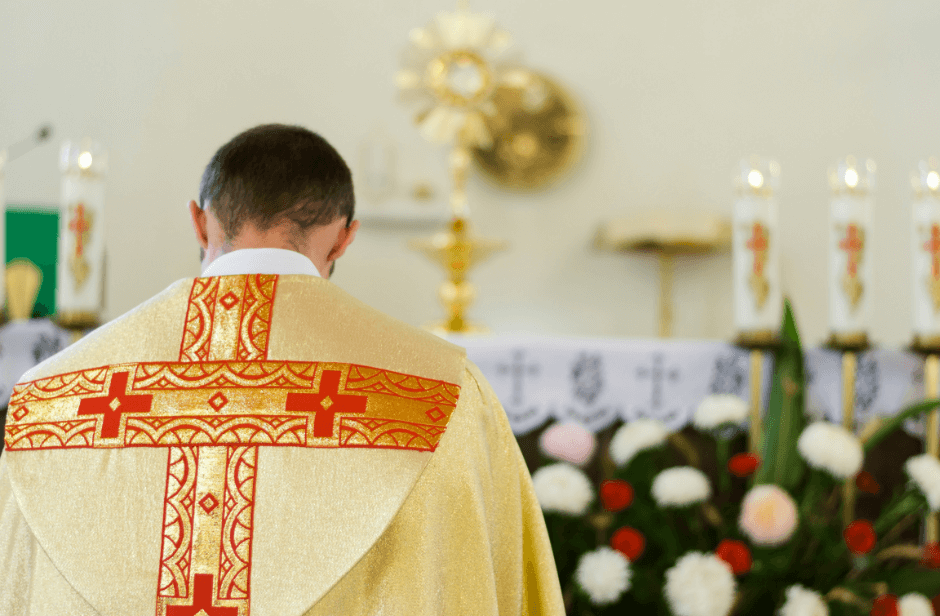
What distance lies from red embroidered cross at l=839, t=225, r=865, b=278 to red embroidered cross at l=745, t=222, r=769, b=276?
0.16 meters

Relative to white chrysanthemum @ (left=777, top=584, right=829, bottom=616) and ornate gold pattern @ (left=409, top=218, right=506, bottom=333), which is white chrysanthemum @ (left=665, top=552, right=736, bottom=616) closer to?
white chrysanthemum @ (left=777, top=584, right=829, bottom=616)

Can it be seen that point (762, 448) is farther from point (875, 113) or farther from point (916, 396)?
point (875, 113)

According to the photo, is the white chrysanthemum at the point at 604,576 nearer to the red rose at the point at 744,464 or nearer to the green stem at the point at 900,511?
the red rose at the point at 744,464

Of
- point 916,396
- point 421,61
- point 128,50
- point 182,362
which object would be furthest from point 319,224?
point 128,50

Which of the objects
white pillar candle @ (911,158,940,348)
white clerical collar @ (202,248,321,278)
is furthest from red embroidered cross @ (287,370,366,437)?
white pillar candle @ (911,158,940,348)

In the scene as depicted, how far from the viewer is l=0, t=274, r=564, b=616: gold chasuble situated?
880 millimetres

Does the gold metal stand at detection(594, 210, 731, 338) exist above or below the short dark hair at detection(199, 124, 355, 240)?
above

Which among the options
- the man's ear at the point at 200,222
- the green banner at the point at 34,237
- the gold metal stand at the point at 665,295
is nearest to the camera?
the man's ear at the point at 200,222

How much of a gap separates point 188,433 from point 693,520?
1015mm

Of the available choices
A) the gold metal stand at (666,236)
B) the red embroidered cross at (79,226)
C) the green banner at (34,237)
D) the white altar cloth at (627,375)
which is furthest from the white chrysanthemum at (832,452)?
the green banner at (34,237)

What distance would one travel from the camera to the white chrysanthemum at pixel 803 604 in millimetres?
1369

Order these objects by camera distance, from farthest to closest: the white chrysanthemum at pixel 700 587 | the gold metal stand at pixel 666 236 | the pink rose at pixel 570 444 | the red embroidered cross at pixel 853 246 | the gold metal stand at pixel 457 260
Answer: the gold metal stand at pixel 666 236 → the gold metal stand at pixel 457 260 → the red embroidered cross at pixel 853 246 → the pink rose at pixel 570 444 → the white chrysanthemum at pixel 700 587

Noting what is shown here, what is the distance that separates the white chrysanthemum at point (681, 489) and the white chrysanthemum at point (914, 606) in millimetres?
368

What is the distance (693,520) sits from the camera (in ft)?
5.15
